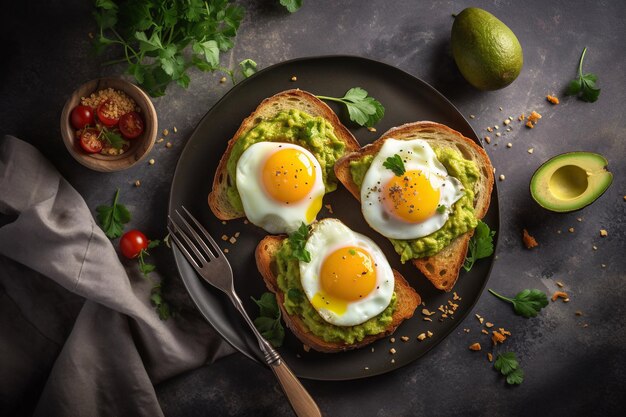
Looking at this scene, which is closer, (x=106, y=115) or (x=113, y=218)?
(x=106, y=115)

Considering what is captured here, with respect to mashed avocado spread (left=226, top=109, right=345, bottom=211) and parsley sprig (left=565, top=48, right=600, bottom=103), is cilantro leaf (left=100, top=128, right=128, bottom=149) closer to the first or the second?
mashed avocado spread (left=226, top=109, right=345, bottom=211)

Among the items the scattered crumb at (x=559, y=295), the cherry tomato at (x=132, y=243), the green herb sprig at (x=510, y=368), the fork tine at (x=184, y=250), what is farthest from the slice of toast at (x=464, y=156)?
the cherry tomato at (x=132, y=243)

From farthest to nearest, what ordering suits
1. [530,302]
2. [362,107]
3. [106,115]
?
[530,302]
[362,107]
[106,115]

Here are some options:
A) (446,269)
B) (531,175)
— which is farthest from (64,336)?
(531,175)

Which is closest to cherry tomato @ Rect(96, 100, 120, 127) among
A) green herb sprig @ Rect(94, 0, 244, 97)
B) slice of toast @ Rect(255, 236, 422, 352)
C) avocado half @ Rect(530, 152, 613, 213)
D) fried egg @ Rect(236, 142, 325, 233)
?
green herb sprig @ Rect(94, 0, 244, 97)

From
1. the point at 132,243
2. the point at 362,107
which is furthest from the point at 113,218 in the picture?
the point at 362,107

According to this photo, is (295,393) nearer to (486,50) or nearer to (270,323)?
(270,323)

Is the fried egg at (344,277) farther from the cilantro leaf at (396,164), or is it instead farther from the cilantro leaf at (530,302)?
the cilantro leaf at (530,302)
